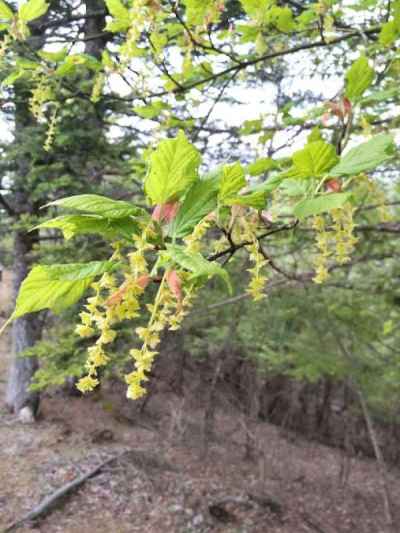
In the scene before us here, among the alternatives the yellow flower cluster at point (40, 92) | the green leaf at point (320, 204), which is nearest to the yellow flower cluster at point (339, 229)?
the green leaf at point (320, 204)

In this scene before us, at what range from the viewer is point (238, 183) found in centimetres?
85

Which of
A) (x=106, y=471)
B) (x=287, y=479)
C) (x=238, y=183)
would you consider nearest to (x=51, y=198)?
(x=106, y=471)

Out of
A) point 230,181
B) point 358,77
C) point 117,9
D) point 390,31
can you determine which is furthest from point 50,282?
point 390,31

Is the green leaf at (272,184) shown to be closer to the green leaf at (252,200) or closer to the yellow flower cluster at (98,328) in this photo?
the green leaf at (252,200)

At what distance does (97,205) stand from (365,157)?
1.58 feet

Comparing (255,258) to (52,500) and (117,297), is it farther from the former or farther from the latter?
(52,500)

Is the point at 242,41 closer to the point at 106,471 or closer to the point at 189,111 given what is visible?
the point at 189,111

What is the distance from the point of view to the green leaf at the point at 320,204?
85 centimetres

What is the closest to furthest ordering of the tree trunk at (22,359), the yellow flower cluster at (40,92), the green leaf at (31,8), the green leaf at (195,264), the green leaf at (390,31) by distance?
the green leaf at (195,264)
the green leaf at (31,8)
the green leaf at (390,31)
the yellow flower cluster at (40,92)
the tree trunk at (22,359)

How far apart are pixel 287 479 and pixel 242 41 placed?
26.5 ft

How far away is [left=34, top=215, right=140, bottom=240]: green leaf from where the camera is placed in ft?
2.53

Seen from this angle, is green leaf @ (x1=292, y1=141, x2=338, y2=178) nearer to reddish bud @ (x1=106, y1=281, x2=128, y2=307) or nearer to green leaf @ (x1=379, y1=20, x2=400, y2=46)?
reddish bud @ (x1=106, y1=281, x2=128, y2=307)

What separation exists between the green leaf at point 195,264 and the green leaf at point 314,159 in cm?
27

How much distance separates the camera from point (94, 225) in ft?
2.67
